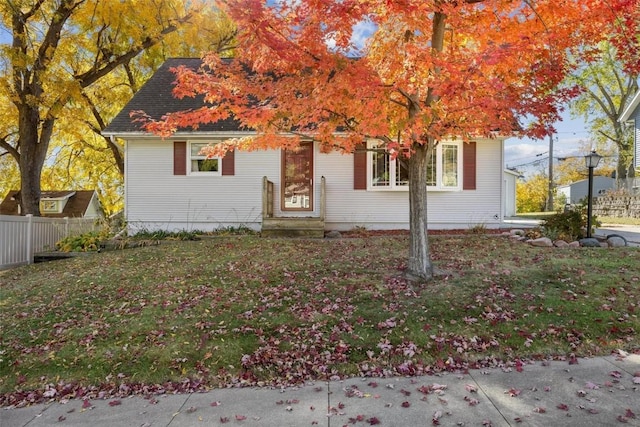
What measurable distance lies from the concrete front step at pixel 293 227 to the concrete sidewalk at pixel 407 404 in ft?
22.8

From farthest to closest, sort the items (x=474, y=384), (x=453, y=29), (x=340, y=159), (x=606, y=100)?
(x=606, y=100), (x=340, y=159), (x=453, y=29), (x=474, y=384)

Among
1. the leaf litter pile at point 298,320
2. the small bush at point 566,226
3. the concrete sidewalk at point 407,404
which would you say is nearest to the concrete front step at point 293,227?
the leaf litter pile at point 298,320

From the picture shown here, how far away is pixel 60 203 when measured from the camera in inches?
897

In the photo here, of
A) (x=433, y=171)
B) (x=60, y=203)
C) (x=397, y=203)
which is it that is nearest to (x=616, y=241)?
(x=433, y=171)

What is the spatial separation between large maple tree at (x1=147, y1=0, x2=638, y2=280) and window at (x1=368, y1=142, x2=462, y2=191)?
5409 mm

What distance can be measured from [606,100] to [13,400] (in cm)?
3559

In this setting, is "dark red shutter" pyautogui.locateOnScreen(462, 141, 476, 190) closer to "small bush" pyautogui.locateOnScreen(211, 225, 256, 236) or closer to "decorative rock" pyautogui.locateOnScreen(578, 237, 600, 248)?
"decorative rock" pyautogui.locateOnScreen(578, 237, 600, 248)

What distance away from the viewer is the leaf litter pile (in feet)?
12.4

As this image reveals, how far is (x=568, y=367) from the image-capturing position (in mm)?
3633

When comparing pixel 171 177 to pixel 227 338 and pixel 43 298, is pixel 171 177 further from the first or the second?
pixel 227 338


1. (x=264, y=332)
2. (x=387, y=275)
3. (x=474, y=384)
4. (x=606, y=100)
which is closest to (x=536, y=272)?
(x=387, y=275)

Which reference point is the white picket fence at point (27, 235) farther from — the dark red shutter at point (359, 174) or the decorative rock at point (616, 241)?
the decorative rock at point (616, 241)

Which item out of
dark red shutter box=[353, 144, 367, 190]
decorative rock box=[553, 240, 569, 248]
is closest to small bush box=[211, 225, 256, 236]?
dark red shutter box=[353, 144, 367, 190]

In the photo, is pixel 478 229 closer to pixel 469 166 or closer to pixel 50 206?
pixel 469 166
